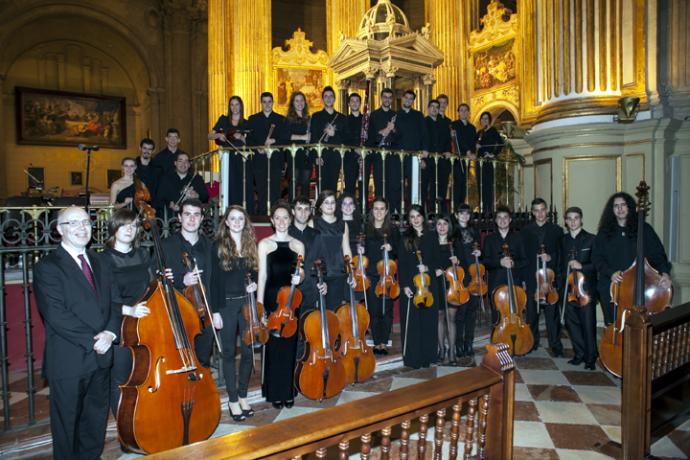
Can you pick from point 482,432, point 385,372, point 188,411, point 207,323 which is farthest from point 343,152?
point 482,432

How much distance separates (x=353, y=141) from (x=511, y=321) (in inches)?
127

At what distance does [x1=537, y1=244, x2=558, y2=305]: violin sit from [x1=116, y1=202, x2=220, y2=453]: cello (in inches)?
134

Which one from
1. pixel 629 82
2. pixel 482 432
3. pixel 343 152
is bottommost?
pixel 482 432

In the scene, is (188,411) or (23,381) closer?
(188,411)

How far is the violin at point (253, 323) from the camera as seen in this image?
333 centimetres

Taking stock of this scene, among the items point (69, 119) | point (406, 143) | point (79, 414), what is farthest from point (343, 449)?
point (69, 119)

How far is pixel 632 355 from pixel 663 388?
44 cm

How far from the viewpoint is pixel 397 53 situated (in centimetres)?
818

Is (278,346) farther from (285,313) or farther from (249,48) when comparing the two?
(249,48)

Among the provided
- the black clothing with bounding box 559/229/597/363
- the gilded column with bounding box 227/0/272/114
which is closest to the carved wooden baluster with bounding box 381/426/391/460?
the black clothing with bounding box 559/229/597/363

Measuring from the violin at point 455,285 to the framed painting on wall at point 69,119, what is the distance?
599 inches

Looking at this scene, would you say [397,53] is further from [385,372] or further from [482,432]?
[482,432]

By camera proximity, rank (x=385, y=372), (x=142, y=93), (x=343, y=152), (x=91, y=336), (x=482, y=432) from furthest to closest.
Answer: (x=142, y=93)
(x=343, y=152)
(x=385, y=372)
(x=91, y=336)
(x=482, y=432)

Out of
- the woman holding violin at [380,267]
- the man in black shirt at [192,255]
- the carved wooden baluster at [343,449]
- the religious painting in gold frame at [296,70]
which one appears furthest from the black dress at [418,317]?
the religious painting in gold frame at [296,70]
